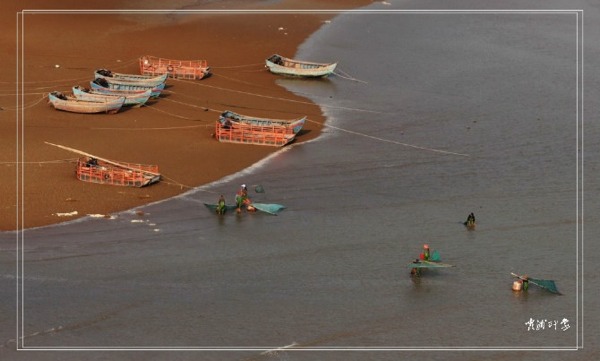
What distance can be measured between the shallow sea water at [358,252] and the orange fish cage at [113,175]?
1.83 m

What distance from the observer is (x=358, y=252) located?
3522cm

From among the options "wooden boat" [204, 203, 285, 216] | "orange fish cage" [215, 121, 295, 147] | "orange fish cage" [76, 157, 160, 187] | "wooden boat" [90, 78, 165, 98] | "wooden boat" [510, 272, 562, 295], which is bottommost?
"wooden boat" [510, 272, 562, 295]

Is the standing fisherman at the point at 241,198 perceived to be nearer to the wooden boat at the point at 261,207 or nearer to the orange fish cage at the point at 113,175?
the wooden boat at the point at 261,207

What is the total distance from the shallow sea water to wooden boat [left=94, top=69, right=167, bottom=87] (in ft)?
26.6

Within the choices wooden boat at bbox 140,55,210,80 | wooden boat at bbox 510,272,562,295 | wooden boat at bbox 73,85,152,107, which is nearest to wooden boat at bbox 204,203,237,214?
wooden boat at bbox 510,272,562,295

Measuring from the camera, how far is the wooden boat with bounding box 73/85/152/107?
1945 inches

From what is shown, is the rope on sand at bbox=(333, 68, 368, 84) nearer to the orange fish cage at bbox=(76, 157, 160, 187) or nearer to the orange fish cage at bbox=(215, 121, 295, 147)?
the orange fish cage at bbox=(215, 121, 295, 147)

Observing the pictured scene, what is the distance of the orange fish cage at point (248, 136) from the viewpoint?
46.5 meters

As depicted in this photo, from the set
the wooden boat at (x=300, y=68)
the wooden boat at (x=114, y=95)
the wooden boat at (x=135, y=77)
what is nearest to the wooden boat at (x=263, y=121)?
the wooden boat at (x=114, y=95)

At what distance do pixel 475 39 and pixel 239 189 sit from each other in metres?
35.0

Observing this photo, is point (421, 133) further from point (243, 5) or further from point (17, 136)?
point (243, 5)

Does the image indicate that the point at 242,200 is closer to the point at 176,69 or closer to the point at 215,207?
the point at 215,207

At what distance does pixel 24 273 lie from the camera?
106ft

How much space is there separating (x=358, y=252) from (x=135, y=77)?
22974mm
